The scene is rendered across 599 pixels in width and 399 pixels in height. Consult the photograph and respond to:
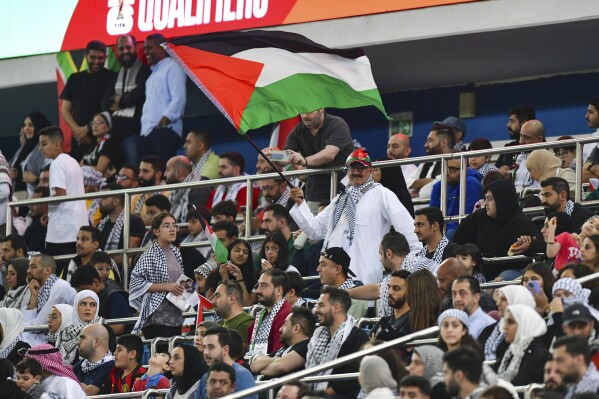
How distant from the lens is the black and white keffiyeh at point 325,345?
44.8 feet

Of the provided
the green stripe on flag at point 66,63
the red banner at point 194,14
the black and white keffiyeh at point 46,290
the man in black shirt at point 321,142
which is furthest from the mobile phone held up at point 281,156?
the green stripe on flag at point 66,63

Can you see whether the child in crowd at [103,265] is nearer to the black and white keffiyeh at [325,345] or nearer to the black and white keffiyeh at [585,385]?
the black and white keffiyeh at [325,345]

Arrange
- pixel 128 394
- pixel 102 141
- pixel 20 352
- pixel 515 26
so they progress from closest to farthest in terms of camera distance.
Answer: pixel 128 394 → pixel 20 352 → pixel 515 26 → pixel 102 141

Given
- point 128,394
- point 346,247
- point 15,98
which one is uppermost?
point 15,98

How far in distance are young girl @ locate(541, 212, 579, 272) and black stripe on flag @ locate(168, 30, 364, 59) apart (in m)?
3.41

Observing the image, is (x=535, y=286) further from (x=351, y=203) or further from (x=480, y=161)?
(x=480, y=161)

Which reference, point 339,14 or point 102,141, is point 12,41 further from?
point 339,14

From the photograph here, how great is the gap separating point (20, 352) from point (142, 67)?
6.07m

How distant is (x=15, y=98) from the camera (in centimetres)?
2425

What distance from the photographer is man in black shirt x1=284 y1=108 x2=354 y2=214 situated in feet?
56.6

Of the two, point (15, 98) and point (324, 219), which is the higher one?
point (15, 98)

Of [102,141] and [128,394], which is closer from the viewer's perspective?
[128,394]

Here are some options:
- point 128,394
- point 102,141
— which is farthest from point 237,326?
point 102,141

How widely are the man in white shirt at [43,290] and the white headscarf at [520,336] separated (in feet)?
20.3
